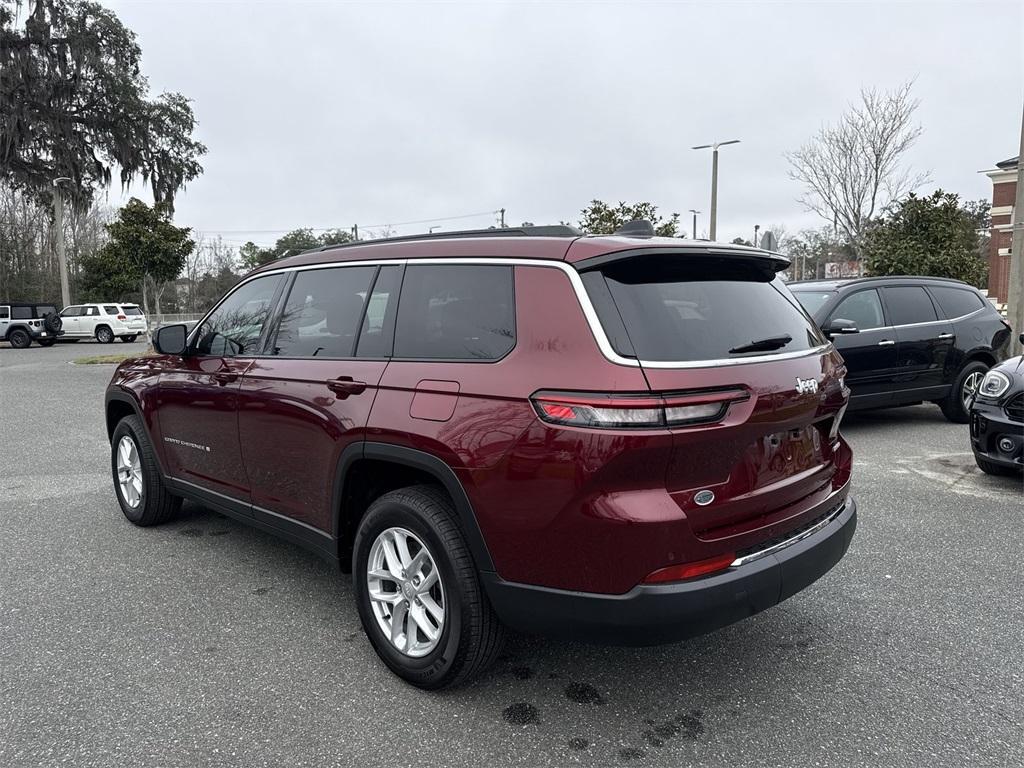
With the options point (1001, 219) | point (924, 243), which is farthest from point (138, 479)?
point (1001, 219)

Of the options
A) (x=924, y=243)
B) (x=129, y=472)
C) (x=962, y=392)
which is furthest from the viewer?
(x=924, y=243)

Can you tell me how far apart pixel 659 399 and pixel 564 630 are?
2.82ft

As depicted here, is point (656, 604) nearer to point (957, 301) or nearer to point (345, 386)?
point (345, 386)

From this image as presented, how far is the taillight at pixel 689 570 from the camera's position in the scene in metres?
2.33

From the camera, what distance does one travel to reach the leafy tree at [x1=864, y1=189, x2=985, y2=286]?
1731 cm

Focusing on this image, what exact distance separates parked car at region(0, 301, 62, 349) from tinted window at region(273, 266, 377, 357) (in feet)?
91.4

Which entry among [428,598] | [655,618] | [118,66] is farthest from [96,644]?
[118,66]

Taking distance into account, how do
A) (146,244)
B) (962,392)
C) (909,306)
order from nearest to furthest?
(909,306), (962,392), (146,244)

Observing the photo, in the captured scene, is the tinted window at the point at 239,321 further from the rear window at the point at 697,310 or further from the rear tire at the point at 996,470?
the rear tire at the point at 996,470

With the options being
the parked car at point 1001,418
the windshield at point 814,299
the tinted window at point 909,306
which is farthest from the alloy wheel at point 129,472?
the tinted window at point 909,306

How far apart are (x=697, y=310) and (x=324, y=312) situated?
179 centimetres

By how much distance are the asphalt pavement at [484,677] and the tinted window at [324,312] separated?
132cm

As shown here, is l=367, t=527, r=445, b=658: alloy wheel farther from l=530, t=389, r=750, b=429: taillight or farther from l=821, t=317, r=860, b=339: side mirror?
l=821, t=317, r=860, b=339: side mirror

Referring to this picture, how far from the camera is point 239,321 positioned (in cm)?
403
